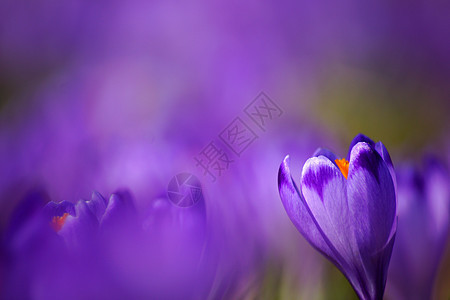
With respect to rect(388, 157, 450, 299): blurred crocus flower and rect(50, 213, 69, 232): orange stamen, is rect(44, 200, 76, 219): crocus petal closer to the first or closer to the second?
rect(50, 213, 69, 232): orange stamen

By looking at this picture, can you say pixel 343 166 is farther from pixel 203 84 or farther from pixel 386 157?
pixel 203 84

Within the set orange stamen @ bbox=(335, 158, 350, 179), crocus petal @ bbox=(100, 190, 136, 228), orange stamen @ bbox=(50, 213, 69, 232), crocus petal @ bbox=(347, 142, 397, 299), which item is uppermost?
orange stamen @ bbox=(50, 213, 69, 232)

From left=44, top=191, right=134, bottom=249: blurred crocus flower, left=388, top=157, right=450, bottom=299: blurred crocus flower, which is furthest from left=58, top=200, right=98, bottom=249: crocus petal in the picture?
left=388, top=157, right=450, bottom=299: blurred crocus flower

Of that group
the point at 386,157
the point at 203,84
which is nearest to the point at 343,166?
the point at 386,157

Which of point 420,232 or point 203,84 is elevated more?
point 203,84

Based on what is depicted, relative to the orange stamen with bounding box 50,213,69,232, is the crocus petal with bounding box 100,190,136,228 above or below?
Answer: below

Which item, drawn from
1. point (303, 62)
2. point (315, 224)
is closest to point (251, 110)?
point (303, 62)
